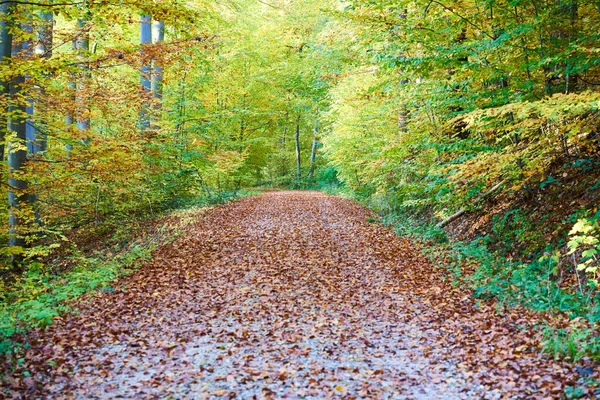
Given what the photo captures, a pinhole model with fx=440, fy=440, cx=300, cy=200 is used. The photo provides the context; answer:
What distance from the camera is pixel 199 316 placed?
21.9 feet

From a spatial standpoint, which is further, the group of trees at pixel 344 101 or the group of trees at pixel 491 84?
the group of trees at pixel 344 101

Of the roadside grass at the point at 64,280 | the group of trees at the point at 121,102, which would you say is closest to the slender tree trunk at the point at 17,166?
the group of trees at the point at 121,102

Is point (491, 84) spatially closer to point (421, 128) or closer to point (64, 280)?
point (421, 128)

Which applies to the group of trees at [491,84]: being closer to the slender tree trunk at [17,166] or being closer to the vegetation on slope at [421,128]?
the vegetation on slope at [421,128]

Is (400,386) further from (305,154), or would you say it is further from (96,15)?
(305,154)

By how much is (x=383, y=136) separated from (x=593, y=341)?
39.4 feet

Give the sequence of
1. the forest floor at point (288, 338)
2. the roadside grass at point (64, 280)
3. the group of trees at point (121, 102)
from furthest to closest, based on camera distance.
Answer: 1. the group of trees at point (121, 102)
2. the roadside grass at point (64, 280)
3. the forest floor at point (288, 338)

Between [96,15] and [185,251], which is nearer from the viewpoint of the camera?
[96,15]

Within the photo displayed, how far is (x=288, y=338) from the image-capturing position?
5.89m

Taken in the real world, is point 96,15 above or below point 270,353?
above

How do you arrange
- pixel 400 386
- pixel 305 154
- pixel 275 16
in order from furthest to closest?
pixel 305 154 → pixel 275 16 → pixel 400 386

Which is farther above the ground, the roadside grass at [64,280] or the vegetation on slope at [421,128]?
the vegetation on slope at [421,128]

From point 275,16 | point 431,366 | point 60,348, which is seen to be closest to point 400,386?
point 431,366

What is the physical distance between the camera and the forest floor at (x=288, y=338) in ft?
14.9
